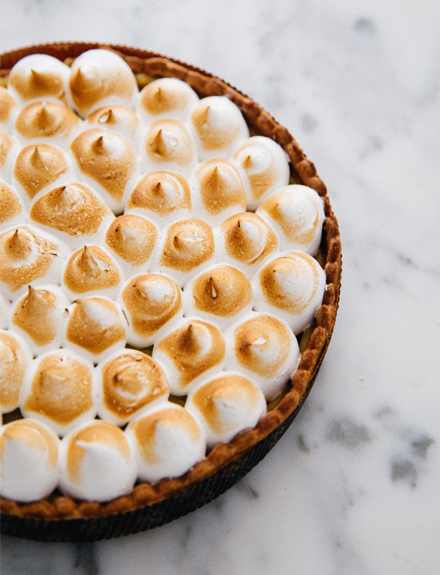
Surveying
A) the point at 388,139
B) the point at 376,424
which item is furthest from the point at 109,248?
the point at 388,139

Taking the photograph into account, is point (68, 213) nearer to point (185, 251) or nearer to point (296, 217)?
point (185, 251)

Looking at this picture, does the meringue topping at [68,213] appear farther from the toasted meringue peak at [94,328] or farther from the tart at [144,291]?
the toasted meringue peak at [94,328]

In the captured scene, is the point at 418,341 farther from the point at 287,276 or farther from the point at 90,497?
the point at 90,497

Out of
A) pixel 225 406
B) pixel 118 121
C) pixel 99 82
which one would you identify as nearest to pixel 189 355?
pixel 225 406

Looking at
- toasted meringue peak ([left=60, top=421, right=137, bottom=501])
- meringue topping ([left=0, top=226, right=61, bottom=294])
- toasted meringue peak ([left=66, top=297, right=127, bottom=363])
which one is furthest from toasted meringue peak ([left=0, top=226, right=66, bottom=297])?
toasted meringue peak ([left=60, top=421, right=137, bottom=501])

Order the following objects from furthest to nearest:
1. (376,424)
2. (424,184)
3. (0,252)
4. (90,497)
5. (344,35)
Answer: (344,35)
(424,184)
(376,424)
(0,252)
(90,497)

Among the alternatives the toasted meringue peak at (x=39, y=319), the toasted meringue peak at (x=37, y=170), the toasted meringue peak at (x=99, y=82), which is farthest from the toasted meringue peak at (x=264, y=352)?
the toasted meringue peak at (x=99, y=82)

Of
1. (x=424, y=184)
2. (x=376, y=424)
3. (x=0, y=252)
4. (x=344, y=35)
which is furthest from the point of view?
(x=344, y=35)

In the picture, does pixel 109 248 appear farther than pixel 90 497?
Yes
